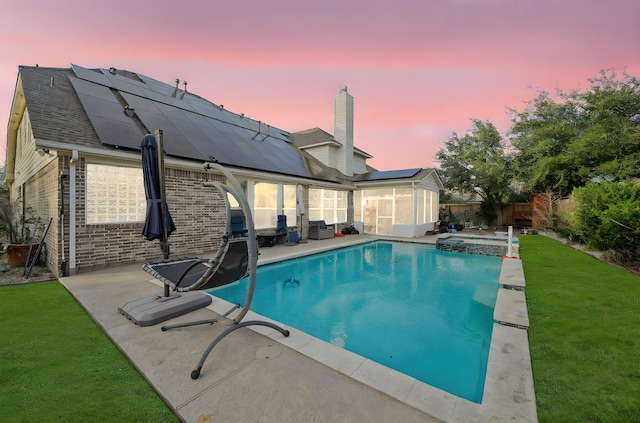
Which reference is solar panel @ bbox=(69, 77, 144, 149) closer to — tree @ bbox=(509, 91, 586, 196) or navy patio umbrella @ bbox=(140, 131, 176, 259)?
navy patio umbrella @ bbox=(140, 131, 176, 259)

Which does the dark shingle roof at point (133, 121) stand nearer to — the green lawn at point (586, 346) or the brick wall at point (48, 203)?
the brick wall at point (48, 203)

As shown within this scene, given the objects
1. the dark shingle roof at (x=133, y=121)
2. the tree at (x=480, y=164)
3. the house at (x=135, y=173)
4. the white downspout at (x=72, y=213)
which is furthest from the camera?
the tree at (x=480, y=164)

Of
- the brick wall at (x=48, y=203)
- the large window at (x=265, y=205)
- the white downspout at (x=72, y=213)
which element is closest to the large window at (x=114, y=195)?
the white downspout at (x=72, y=213)

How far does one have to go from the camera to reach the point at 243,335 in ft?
10.9

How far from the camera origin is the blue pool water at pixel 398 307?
3.54 m

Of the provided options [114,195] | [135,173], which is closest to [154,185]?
[114,195]

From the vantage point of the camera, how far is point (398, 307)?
17.7ft

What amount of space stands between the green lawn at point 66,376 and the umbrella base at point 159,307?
15.9 inches

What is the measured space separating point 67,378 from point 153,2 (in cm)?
1112

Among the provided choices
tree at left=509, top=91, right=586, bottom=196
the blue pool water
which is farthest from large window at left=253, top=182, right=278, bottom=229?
tree at left=509, top=91, right=586, bottom=196

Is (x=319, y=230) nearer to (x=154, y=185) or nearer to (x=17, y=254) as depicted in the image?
(x=154, y=185)

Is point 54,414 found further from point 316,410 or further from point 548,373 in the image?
point 548,373

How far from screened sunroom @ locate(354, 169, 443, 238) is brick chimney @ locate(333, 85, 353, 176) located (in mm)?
1841

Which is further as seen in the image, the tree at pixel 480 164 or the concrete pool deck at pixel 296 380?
the tree at pixel 480 164
